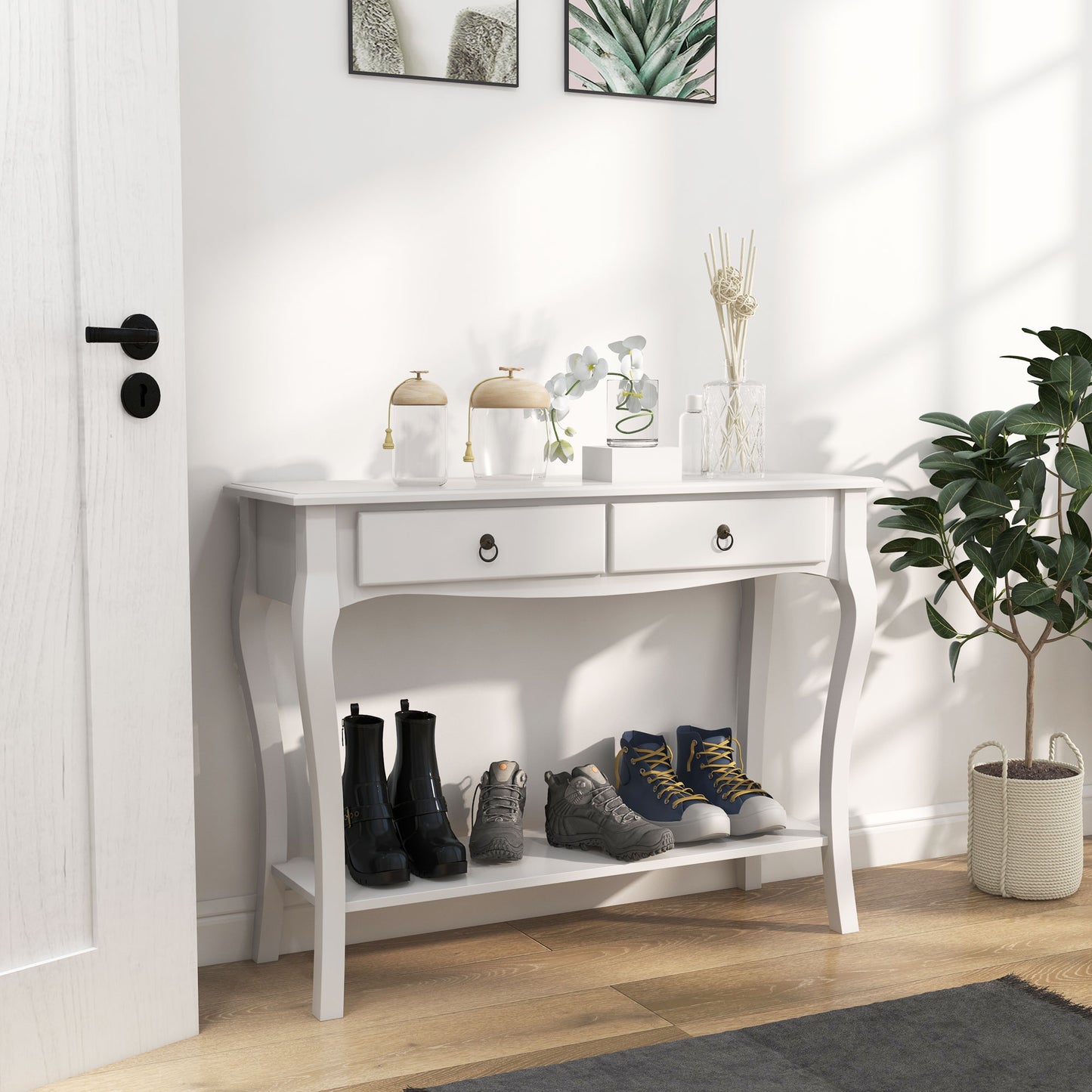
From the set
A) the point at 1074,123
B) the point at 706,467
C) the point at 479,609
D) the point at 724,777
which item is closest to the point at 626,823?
the point at 724,777

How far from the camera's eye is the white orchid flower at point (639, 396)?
7.63ft

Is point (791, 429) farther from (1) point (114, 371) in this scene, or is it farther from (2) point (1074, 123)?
(1) point (114, 371)

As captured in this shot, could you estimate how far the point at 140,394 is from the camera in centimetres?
189

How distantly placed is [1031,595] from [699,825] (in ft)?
2.83

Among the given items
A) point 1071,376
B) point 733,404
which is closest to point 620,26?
point 733,404

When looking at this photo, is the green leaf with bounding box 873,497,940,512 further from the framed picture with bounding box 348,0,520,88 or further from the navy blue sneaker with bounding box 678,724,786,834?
the framed picture with bounding box 348,0,520,88

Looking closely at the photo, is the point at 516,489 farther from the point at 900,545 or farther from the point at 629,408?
the point at 900,545

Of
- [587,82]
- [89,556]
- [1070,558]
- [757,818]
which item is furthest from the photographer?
[1070,558]

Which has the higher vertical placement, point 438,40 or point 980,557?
point 438,40

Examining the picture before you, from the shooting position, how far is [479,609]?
2461 millimetres

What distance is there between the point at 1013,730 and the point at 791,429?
92cm

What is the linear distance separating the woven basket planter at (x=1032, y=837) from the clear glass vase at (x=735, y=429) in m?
0.78

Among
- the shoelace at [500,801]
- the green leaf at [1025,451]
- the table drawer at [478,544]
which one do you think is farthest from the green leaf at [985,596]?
the shoelace at [500,801]

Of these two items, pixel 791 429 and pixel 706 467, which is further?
pixel 791 429
